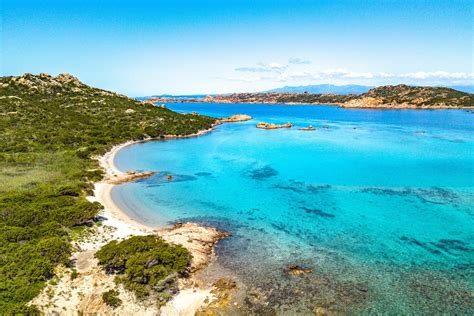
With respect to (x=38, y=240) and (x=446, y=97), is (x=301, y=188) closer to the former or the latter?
(x=38, y=240)

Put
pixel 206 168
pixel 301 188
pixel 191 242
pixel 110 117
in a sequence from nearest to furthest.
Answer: pixel 191 242
pixel 301 188
pixel 206 168
pixel 110 117

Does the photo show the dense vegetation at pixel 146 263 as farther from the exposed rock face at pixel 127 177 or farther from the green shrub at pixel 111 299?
the exposed rock face at pixel 127 177

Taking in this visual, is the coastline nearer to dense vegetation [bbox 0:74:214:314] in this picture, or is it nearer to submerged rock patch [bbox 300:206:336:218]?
Answer: dense vegetation [bbox 0:74:214:314]

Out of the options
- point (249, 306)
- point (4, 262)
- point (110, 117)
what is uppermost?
point (110, 117)

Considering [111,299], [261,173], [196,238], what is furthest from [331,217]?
[111,299]

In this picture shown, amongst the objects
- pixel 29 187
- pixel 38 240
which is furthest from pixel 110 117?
pixel 38 240

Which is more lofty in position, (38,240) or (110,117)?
(110,117)

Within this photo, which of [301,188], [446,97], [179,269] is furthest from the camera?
[446,97]

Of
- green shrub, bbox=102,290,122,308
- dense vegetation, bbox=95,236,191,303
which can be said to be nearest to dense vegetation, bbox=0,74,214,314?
dense vegetation, bbox=95,236,191,303
